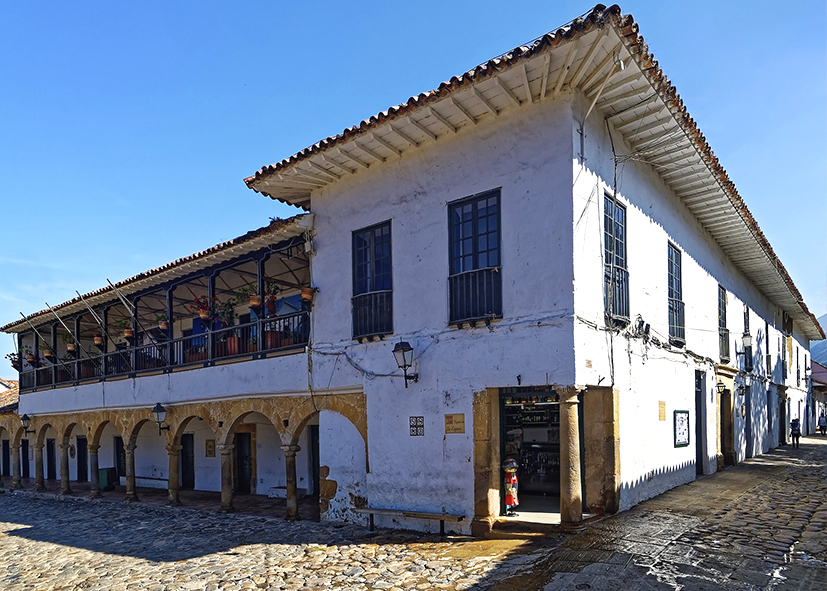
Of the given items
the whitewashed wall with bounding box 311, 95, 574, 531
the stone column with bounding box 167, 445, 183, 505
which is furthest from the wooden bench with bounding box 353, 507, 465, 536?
the stone column with bounding box 167, 445, 183, 505

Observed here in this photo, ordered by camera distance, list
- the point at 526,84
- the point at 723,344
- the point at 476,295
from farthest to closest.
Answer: the point at 723,344
the point at 476,295
the point at 526,84

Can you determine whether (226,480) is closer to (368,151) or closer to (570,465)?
(368,151)

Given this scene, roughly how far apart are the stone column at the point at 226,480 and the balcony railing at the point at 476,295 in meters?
7.31

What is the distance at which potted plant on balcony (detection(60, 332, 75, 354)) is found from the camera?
2152cm

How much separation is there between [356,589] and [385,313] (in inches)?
185

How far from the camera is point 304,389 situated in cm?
1234

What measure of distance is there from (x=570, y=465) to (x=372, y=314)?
4.26m

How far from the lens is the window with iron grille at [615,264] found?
9.65 metres

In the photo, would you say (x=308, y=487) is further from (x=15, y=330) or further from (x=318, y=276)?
(x=15, y=330)

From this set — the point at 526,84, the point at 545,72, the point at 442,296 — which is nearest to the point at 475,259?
the point at 442,296

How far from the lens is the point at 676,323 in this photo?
1275 cm

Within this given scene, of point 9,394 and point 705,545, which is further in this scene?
point 9,394

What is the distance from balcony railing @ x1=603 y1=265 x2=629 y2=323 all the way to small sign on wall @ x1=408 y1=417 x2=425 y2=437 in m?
3.33

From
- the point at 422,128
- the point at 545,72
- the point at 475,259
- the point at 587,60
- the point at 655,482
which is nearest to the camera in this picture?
the point at 587,60
